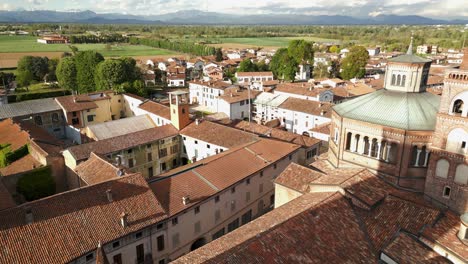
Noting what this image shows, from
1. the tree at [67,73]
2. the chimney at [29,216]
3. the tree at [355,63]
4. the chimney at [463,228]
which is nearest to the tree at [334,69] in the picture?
the tree at [355,63]

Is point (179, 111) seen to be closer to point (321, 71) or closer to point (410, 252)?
point (410, 252)

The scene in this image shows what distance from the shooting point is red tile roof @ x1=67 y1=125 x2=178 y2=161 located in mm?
40519

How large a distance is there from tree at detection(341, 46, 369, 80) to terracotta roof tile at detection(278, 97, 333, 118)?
4859cm

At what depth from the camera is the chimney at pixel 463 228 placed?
1875cm

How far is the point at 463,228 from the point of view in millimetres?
19094

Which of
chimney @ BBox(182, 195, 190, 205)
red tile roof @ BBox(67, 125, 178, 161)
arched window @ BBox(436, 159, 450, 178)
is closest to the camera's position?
arched window @ BBox(436, 159, 450, 178)

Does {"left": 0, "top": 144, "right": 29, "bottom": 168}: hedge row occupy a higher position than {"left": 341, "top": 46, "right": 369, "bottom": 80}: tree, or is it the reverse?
{"left": 341, "top": 46, "right": 369, "bottom": 80}: tree

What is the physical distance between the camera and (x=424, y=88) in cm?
2770

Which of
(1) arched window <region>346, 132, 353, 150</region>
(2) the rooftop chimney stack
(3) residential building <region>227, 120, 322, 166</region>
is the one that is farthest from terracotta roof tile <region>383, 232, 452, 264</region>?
(3) residential building <region>227, 120, 322, 166</region>

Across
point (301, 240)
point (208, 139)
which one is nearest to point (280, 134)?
point (208, 139)

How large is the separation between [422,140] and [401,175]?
2.96 meters

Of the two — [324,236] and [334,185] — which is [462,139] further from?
[324,236]

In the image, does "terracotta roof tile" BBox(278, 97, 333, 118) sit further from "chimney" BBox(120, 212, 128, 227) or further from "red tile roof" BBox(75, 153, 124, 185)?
"chimney" BBox(120, 212, 128, 227)

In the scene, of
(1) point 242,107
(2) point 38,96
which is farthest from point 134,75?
(1) point 242,107
